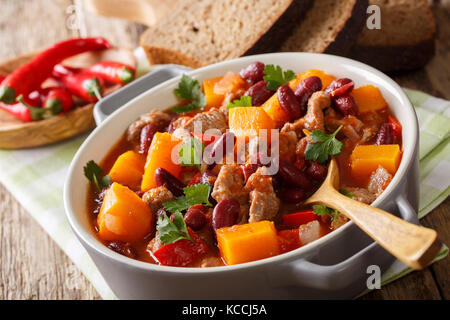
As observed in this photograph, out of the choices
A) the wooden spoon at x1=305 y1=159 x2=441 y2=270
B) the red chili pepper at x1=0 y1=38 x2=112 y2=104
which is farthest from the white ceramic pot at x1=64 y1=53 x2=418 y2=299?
the red chili pepper at x1=0 y1=38 x2=112 y2=104

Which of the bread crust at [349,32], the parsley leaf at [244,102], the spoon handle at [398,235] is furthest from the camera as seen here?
the bread crust at [349,32]

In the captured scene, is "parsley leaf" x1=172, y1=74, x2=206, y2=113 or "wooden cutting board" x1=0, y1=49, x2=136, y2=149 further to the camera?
"wooden cutting board" x1=0, y1=49, x2=136, y2=149

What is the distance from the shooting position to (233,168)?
261 cm

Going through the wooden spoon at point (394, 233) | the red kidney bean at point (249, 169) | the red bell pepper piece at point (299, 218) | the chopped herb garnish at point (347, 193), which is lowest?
the red bell pepper piece at point (299, 218)

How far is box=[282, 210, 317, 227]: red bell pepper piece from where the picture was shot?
239 cm

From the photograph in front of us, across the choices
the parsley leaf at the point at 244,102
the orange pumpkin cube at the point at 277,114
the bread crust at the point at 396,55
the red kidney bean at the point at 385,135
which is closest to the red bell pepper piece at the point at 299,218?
the red kidney bean at the point at 385,135

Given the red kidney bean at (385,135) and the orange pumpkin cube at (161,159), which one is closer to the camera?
the red kidney bean at (385,135)

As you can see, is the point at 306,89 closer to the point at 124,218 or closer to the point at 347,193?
the point at 347,193

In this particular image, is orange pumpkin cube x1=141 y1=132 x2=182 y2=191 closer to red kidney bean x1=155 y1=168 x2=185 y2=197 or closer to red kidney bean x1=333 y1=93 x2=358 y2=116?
red kidney bean x1=155 y1=168 x2=185 y2=197

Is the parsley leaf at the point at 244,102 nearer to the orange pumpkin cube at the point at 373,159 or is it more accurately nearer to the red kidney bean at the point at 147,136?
the red kidney bean at the point at 147,136

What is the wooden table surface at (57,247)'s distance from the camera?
8.47ft

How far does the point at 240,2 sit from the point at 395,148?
2.15 meters

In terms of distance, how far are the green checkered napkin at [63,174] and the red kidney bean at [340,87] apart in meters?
0.63

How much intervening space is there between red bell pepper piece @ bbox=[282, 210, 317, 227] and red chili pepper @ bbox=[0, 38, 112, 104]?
2649 mm
